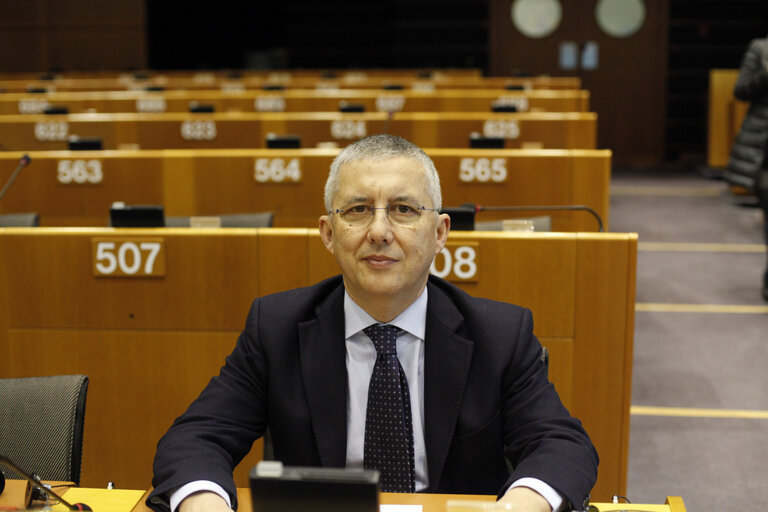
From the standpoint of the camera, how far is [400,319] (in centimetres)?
181

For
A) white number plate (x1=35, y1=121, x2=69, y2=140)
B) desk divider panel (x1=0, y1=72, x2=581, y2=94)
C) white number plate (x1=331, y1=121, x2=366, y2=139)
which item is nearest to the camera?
white number plate (x1=331, y1=121, x2=366, y2=139)

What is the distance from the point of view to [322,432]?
178 cm

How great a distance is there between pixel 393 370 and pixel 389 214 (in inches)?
11.9

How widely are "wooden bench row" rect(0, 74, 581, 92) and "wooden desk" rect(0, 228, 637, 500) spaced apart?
5.54 meters

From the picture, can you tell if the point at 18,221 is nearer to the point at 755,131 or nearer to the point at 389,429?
the point at 389,429

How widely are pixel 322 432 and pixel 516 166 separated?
2.86 m

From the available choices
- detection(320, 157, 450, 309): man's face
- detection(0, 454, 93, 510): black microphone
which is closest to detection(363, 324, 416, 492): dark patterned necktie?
detection(320, 157, 450, 309): man's face

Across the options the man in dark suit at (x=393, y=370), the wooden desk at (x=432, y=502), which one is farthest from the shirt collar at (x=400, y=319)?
the wooden desk at (x=432, y=502)

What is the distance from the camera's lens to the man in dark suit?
1.70 meters

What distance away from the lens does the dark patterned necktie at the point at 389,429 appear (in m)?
1.75

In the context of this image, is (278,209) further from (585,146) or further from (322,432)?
(322,432)

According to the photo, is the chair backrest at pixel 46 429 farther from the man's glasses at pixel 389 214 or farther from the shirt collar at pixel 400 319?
the man's glasses at pixel 389 214

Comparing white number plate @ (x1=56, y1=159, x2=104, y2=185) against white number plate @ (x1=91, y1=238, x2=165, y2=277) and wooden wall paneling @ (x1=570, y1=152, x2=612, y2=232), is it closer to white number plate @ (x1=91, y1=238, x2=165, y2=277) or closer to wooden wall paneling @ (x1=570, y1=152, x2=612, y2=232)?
white number plate @ (x1=91, y1=238, x2=165, y2=277)

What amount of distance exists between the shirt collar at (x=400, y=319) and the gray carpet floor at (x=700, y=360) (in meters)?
1.75
